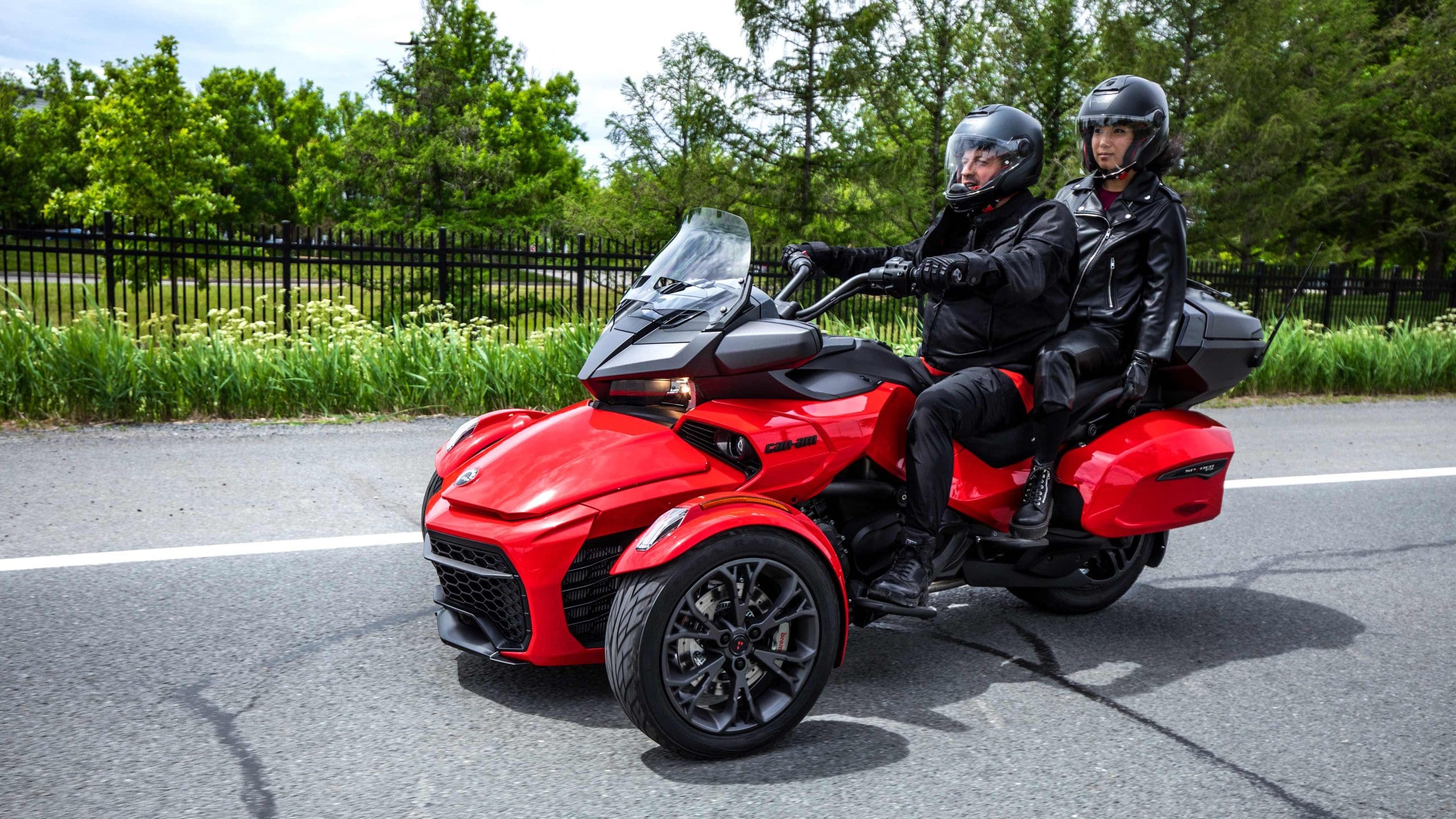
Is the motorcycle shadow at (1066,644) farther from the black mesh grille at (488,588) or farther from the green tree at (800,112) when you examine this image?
the green tree at (800,112)

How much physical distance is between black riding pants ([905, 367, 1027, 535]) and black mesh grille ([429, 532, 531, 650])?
1266 millimetres

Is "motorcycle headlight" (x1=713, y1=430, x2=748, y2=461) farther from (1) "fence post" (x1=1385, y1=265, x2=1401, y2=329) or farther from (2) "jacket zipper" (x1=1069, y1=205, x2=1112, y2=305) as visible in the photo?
(1) "fence post" (x1=1385, y1=265, x2=1401, y2=329)

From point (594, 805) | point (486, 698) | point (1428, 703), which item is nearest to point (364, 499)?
point (486, 698)

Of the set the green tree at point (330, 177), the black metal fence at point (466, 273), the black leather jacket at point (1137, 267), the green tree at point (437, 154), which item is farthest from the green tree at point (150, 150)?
the black leather jacket at point (1137, 267)

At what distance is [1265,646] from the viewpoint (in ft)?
14.0

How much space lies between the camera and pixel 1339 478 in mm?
7488

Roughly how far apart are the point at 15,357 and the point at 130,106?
1934cm

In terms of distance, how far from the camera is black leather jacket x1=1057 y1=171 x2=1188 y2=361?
4.18m

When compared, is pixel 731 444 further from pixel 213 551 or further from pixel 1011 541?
pixel 213 551

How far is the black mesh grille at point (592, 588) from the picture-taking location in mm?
3150

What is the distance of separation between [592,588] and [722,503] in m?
0.45

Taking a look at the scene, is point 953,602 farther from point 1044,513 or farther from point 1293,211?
point 1293,211

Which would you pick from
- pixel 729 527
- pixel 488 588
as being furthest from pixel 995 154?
pixel 488 588

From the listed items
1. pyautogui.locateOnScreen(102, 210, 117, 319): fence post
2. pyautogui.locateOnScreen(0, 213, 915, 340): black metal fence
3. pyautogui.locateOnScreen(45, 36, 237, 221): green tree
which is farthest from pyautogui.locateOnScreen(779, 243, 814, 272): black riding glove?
pyautogui.locateOnScreen(45, 36, 237, 221): green tree
